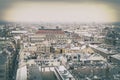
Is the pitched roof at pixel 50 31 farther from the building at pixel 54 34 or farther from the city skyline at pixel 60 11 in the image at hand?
the city skyline at pixel 60 11

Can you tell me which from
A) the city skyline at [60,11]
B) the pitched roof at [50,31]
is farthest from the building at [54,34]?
the city skyline at [60,11]

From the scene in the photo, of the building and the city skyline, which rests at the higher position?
the city skyline

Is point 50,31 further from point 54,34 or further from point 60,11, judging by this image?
point 60,11

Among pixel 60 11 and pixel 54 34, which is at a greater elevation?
pixel 60 11

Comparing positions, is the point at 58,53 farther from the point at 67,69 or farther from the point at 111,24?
the point at 111,24

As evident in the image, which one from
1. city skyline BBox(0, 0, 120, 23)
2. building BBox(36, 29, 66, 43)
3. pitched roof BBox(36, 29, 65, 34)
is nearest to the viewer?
city skyline BBox(0, 0, 120, 23)

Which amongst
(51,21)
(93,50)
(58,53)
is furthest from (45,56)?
(93,50)

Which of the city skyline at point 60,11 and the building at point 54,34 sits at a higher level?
the city skyline at point 60,11

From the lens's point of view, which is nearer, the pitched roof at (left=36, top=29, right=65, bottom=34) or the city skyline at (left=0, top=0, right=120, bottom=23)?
the city skyline at (left=0, top=0, right=120, bottom=23)

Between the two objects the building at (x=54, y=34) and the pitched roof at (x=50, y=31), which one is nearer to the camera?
the pitched roof at (x=50, y=31)

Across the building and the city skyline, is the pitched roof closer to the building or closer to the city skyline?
the building

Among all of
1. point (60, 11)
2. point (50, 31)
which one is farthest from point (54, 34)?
point (60, 11)

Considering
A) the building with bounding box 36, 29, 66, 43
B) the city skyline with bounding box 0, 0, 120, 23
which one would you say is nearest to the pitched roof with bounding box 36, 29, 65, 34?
the building with bounding box 36, 29, 66, 43
